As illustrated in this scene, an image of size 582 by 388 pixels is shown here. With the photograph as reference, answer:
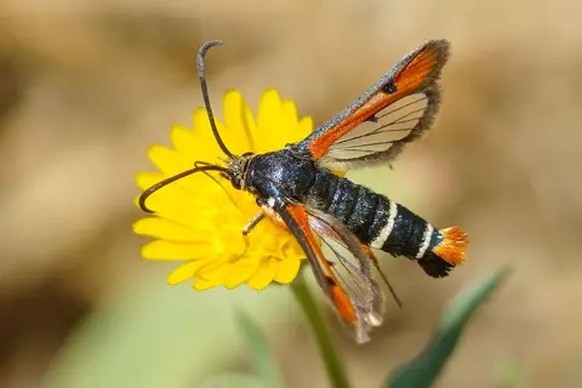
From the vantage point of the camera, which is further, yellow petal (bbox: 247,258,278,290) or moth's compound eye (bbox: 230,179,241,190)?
moth's compound eye (bbox: 230,179,241,190)

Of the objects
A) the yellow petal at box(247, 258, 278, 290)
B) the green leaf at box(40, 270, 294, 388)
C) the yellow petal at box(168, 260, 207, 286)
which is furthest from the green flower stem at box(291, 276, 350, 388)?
the green leaf at box(40, 270, 294, 388)

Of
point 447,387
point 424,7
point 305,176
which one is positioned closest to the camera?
point 305,176

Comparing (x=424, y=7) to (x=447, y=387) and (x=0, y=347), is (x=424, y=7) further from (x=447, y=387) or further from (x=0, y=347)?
(x=0, y=347)

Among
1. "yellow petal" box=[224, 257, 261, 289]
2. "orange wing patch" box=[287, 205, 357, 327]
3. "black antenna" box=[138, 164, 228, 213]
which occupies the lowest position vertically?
"orange wing patch" box=[287, 205, 357, 327]

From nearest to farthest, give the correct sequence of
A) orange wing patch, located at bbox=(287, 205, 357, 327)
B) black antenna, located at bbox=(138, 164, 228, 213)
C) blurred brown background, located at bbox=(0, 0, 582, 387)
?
orange wing patch, located at bbox=(287, 205, 357, 327) < black antenna, located at bbox=(138, 164, 228, 213) < blurred brown background, located at bbox=(0, 0, 582, 387)

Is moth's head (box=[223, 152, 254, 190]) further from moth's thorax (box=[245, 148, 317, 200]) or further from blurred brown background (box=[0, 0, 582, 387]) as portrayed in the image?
blurred brown background (box=[0, 0, 582, 387])

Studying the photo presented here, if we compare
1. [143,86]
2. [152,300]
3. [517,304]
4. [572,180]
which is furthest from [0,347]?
[572,180]

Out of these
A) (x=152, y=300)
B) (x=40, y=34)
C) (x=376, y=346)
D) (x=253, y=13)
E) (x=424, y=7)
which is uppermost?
(x=40, y=34)
